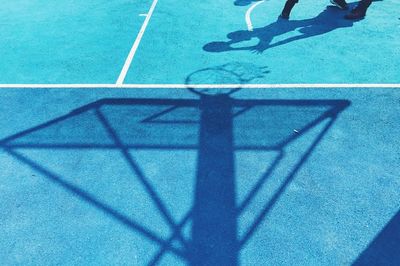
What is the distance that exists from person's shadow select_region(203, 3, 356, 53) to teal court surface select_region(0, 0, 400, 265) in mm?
74

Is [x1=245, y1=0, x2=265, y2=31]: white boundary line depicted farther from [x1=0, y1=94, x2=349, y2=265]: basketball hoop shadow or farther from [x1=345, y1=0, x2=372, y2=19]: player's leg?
[x1=0, y1=94, x2=349, y2=265]: basketball hoop shadow

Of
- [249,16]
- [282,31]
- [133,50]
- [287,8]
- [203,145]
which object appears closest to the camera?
[203,145]

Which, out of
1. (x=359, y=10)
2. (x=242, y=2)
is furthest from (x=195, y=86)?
(x=359, y=10)

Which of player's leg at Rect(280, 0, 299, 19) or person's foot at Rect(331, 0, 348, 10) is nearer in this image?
player's leg at Rect(280, 0, 299, 19)

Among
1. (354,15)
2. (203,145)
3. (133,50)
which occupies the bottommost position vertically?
(203,145)

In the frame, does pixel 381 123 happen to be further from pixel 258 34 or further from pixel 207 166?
pixel 258 34

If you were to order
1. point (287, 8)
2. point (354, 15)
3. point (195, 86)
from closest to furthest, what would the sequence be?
point (195, 86) → point (354, 15) → point (287, 8)

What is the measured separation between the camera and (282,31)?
948 centimetres

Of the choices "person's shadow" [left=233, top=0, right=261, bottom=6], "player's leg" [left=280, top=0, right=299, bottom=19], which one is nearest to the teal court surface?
"player's leg" [left=280, top=0, right=299, bottom=19]

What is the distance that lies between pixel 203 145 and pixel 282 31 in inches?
222

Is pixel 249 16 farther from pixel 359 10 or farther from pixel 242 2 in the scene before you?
pixel 359 10

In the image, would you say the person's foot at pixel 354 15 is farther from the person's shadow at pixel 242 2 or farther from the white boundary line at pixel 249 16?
the person's shadow at pixel 242 2

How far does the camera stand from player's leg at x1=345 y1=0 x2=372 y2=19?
9758 mm

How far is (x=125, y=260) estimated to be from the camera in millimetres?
3963
